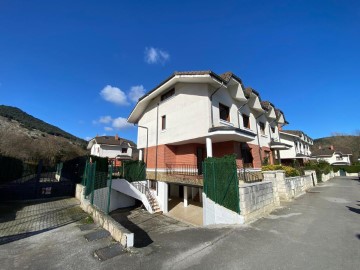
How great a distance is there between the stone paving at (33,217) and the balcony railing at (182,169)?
24.2ft

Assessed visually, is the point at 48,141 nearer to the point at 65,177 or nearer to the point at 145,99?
the point at 65,177

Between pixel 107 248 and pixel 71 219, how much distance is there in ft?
14.2

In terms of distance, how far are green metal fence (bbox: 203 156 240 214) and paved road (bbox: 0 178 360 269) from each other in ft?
4.11

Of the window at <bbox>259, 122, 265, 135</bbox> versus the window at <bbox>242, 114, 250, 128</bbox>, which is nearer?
the window at <bbox>242, 114, 250, 128</bbox>

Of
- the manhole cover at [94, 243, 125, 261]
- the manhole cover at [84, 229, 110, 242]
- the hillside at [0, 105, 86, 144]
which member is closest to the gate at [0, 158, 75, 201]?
the manhole cover at [84, 229, 110, 242]

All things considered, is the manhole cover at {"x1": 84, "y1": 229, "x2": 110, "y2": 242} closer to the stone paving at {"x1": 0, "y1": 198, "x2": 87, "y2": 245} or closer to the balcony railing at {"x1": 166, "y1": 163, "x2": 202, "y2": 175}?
the stone paving at {"x1": 0, "y1": 198, "x2": 87, "y2": 245}

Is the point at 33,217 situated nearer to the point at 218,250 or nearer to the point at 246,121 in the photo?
the point at 218,250

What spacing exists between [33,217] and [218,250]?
8.57 meters

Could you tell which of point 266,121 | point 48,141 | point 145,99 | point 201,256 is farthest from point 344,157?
point 48,141

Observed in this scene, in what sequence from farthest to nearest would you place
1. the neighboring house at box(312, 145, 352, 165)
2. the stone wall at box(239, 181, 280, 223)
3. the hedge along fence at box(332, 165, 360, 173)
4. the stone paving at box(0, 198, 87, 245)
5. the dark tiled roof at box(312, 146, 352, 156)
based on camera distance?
the dark tiled roof at box(312, 146, 352, 156) → the neighboring house at box(312, 145, 352, 165) → the hedge along fence at box(332, 165, 360, 173) → the stone wall at box(239, 181, 280, 223) → the stone paving at box(0, 198, 87, 245)

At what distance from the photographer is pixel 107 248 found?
500cm

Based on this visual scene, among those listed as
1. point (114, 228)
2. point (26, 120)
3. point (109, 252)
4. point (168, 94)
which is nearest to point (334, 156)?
point (168, 94)

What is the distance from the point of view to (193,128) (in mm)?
13805

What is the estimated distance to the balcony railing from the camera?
1495 cm
